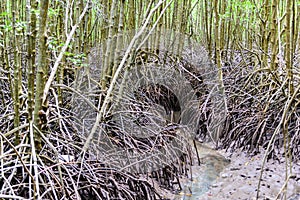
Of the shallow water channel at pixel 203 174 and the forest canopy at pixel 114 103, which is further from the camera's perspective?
the shallow water channel at pixel 203 174

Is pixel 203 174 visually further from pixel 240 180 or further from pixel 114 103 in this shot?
pixel 114 103

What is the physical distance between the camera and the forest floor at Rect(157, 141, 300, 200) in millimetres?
2617

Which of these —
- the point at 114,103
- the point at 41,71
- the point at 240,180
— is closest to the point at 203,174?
the point at 240,180

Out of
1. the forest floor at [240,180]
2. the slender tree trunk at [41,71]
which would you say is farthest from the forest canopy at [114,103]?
the forest floor at [240,180]

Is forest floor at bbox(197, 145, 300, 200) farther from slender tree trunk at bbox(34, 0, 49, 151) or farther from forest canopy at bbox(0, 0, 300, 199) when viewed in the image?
slender tree trunk at bbox(34, 0, 49, 151)

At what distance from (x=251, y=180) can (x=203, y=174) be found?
501 mm

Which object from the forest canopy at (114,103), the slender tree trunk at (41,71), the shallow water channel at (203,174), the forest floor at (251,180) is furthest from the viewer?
the shallow water channel at (203,174)

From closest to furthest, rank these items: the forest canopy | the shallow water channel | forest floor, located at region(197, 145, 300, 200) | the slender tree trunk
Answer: the slender tree trunk
the forest canopy
forest floor, located at region(197, 145, 300, 200)
the shallow water channel

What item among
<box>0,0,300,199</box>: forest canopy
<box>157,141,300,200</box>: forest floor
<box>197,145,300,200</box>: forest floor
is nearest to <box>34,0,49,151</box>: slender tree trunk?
<box>0,0,300,199</box>: forest canopy

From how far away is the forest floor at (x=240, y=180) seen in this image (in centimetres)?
262

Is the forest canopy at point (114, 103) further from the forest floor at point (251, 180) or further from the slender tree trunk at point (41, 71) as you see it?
the forest floor at point (251, 180)

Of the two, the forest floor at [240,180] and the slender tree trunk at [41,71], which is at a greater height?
the slender tree trunk at [41,71]

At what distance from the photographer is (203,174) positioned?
324 centimetres

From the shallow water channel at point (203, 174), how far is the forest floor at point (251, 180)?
56 millimetres
